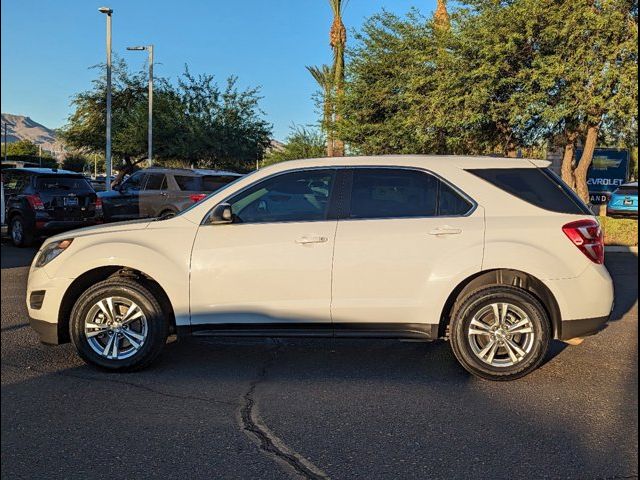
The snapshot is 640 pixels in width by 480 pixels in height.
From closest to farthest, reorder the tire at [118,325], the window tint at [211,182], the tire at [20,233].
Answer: the tire at [118,325] → the tire at [20,233] → the window tint at [211,182]

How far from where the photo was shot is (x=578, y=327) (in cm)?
497

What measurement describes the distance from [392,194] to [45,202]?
9.58 meters

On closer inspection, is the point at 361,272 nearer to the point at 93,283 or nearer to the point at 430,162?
the point at 430,162

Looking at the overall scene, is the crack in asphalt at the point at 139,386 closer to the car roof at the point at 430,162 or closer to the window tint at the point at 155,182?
the car roof at the point at 430,162

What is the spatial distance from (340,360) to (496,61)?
13982 millimetres

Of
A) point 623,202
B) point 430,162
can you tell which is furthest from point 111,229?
point 623,202

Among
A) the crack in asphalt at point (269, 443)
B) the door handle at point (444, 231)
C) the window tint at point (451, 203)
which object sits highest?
the window tint at point (451, 203)

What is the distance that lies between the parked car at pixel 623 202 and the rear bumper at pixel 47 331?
19981 millimetres

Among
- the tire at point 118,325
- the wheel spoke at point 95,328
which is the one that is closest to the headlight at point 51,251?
the tire at point 118,325

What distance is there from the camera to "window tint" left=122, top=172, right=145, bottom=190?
610 inches

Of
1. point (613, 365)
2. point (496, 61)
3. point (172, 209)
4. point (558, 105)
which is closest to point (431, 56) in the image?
point (496, 61)

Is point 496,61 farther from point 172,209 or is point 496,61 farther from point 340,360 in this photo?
point 340,360

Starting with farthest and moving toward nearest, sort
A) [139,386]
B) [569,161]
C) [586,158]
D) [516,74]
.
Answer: [569,161], [586,158], [516,74], [139,386]

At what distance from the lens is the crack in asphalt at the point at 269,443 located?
3461mm
